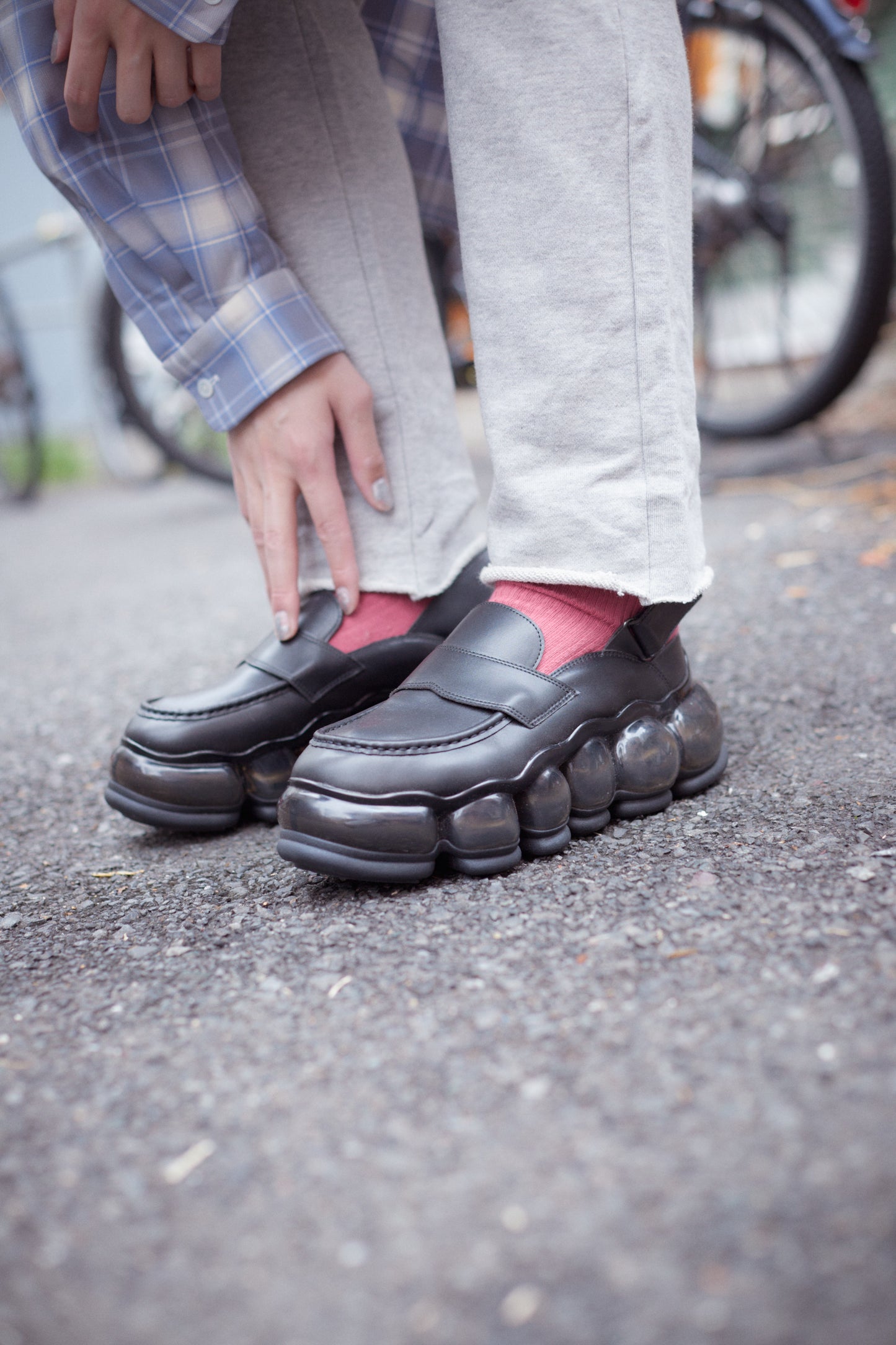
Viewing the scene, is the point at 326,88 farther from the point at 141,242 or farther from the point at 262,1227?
the point at 262,1227

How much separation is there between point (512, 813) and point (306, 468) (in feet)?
1.09

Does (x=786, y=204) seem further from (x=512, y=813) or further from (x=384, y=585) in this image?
(x=512, y=813)

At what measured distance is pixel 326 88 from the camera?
85cm

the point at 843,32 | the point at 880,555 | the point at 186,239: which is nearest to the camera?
the point at 186,239

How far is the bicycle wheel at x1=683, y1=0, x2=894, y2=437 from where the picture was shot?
1.77 metres

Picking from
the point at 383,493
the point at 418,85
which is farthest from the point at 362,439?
the point at 418,85

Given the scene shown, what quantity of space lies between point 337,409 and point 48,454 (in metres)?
4.35

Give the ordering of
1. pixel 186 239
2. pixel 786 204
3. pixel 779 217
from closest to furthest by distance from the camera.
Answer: pixel 186 239, pixel 779 217, pixel 786 204

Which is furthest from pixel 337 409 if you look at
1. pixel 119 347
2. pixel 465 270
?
pixel 119 347

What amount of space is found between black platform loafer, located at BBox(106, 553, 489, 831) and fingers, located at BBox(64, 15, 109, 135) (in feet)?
1.31

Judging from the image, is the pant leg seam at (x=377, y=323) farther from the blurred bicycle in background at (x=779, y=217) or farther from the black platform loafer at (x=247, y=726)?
the blurred bicycle in background at (x=779, y=217)

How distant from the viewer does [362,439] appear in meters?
0.83

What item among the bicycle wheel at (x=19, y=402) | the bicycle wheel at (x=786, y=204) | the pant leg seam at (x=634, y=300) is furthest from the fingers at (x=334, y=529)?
the bicycle wheel at (x=19, y=402)

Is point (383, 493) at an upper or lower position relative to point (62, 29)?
lower
